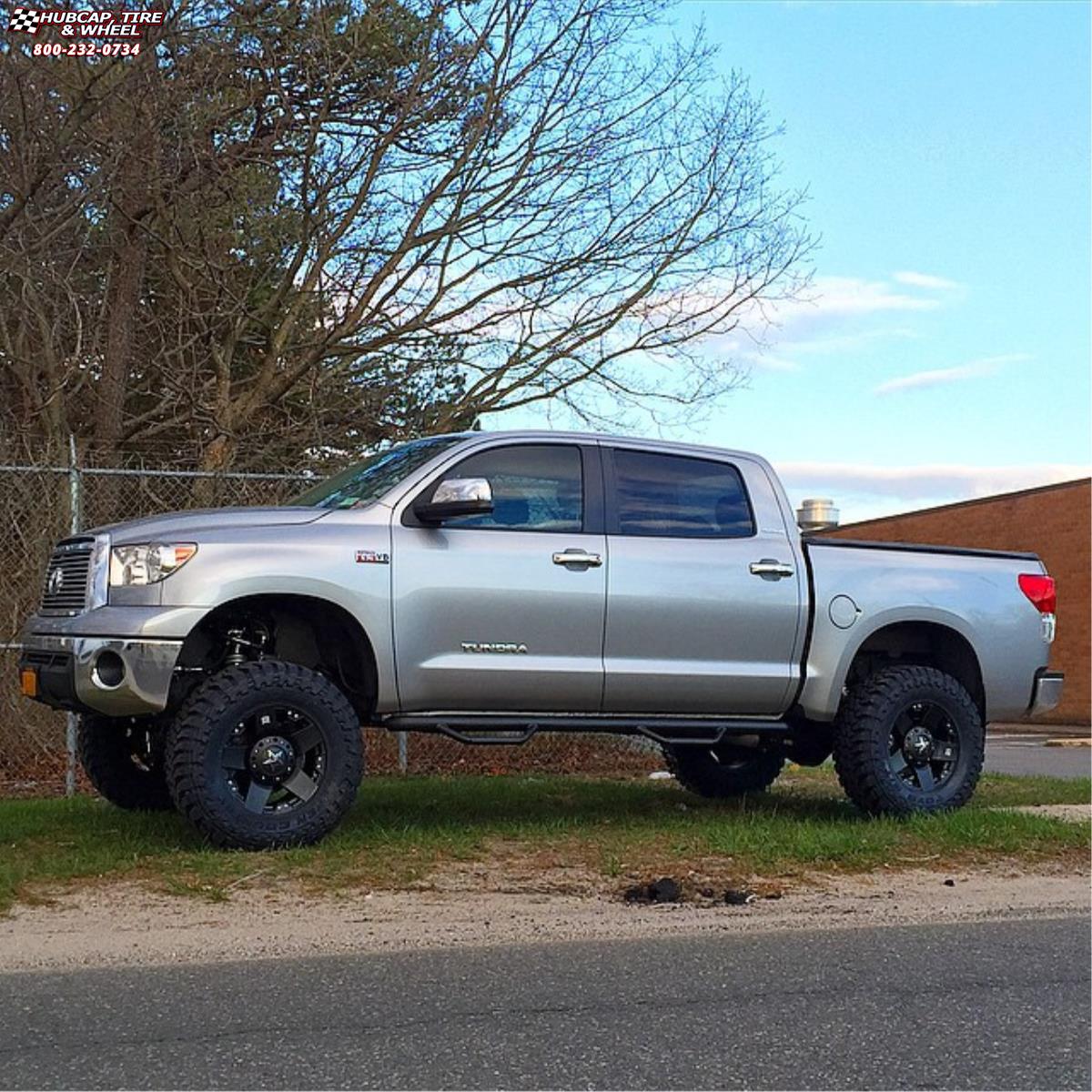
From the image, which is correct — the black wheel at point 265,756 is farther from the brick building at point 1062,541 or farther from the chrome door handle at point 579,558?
the brick building at point 1062,541

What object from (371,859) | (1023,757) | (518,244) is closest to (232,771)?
(371,859)

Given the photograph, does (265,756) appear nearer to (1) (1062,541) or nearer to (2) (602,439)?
(2) (602,439)

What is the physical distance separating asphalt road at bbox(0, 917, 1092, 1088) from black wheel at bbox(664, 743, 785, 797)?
146 inches

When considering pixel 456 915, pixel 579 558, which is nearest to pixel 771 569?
pixel 579 558

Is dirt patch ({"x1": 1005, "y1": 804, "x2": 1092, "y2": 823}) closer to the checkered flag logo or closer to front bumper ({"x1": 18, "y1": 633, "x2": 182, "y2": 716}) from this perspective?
front bumper ({"x1": 18, "y1": 633, "x2": 182, "y2": 716})

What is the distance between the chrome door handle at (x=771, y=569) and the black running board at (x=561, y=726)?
819 mm

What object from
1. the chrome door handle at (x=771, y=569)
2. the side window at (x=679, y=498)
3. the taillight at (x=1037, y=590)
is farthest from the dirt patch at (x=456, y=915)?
the taillight at (x=1037, y=590)

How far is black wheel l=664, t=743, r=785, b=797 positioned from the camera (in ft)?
30.2

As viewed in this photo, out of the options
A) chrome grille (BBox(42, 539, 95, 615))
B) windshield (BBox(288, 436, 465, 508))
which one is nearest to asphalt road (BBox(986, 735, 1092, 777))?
windshield (BBox(288, 436, 465, 508))

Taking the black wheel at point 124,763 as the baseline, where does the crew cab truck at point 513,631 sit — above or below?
above

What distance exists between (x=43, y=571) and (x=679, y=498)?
5.10 meters

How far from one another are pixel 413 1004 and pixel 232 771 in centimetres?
228

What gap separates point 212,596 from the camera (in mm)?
6398

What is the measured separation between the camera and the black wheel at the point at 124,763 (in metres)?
7.59
